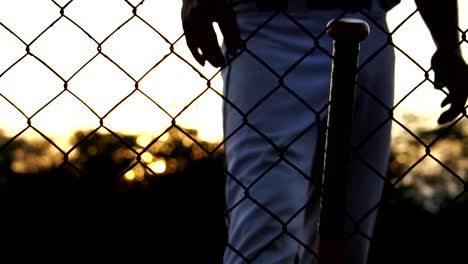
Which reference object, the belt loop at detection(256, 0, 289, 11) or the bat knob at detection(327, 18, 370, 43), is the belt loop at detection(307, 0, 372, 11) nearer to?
the belt loop at detection(256, 0, 289, 11)

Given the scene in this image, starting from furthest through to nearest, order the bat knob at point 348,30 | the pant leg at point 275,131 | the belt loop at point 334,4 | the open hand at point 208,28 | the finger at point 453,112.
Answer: the finger at point 453,112 → the belt loop at point 334,4 → the pant leg at point 275,131 → the open hand at point 208,28 → the bat knob at point 348,30

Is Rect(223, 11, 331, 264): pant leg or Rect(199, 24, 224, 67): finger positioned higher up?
Rect(199, 24, 224, 67): finger

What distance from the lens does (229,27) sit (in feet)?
7.02

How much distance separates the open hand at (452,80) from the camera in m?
2.61

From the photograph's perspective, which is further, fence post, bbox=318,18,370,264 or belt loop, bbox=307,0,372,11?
belt loop, bbox=307,0,372,11

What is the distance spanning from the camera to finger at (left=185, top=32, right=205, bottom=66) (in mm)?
2176

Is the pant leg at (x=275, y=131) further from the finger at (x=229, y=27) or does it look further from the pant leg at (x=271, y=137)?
the finger at (x=229, y=27)

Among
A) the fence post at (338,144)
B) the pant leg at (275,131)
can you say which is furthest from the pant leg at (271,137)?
the fence post at (338,144)

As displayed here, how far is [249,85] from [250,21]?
15 centimetres

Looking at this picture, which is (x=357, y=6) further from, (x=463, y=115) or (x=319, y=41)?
(x=463, y=115)

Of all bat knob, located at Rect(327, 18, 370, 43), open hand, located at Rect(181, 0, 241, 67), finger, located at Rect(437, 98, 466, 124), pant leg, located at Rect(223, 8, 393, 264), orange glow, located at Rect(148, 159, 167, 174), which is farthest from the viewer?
orange glow, located at Rect(148, 159, 167, 174)

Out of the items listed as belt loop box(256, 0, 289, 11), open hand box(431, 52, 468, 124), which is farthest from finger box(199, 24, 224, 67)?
open hand box(431, 52, 468, 124)

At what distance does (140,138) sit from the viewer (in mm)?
28094

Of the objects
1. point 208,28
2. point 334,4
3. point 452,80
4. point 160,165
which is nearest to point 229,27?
point 208,28
